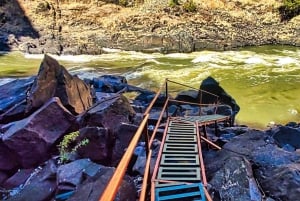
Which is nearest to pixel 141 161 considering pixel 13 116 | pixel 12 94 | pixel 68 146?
pixel 68 146

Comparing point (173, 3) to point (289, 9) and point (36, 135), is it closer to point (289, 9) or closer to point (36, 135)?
point (289, 9)

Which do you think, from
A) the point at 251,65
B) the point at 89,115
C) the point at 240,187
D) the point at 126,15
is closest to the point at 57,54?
the point at 126,15

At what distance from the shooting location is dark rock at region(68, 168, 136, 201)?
439 cm

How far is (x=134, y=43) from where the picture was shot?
2883 cm

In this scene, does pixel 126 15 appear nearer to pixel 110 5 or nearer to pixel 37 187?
pixel 110 5

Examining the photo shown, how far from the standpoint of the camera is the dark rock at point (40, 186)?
5.05m

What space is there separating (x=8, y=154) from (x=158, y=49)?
72.7ft

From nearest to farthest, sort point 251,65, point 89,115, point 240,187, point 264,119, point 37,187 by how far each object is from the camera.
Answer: point 240,187, point 37,187, point 89,115, point 264,119, point 251,65

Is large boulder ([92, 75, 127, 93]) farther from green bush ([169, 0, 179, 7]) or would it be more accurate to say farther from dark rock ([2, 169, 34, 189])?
→ green bush ([169, 0, 179, 7])

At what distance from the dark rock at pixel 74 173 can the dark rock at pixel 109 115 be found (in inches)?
46.4

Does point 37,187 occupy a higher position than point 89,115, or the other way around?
point 89,115

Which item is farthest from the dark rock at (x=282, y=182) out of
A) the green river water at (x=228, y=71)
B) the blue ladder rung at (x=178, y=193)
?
Result: the green river water at (x=228, y=71)

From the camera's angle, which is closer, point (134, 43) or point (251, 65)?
point (251, 65)

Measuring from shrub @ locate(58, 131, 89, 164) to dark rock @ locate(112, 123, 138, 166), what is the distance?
1.62 ft
